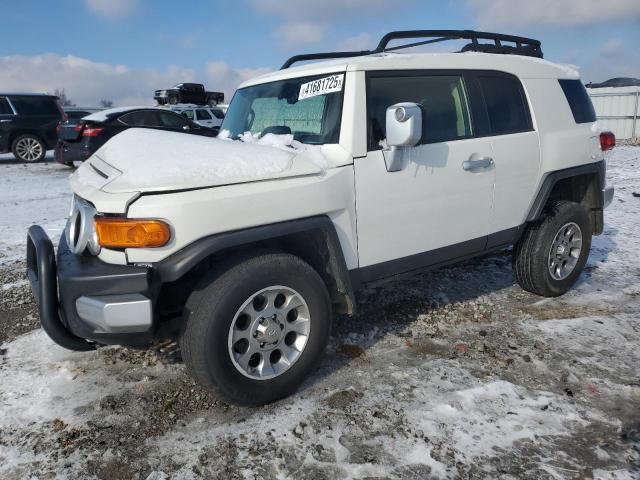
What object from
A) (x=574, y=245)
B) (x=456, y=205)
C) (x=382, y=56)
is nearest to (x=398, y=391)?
(x=456, y=205)

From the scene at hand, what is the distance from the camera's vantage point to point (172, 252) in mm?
2316

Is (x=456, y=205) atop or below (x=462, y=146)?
below

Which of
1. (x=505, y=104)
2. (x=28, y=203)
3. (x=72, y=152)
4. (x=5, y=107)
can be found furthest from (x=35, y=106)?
(x=505, y=104)

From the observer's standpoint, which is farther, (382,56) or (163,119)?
(163,119)

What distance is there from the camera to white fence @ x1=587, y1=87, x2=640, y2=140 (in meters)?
20.6

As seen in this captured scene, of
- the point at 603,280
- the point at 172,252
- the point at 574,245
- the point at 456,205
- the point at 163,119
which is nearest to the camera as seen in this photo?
the point at 172,252

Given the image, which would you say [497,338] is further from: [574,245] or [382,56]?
[382,56]

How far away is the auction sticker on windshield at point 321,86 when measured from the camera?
2.93 meters

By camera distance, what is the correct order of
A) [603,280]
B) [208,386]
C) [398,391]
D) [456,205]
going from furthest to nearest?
1. [603,280]
2. [456,205]
3. [398,391]
4. [208,386]

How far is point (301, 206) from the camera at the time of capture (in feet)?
8.51

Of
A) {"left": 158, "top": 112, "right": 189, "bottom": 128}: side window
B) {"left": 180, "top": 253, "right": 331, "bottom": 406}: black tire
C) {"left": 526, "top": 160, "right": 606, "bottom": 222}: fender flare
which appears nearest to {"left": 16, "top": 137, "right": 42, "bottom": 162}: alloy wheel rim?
{"left": 158, "top": 112, "right": 189, "bottom": 128}: side window

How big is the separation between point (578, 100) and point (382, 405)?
324 cm

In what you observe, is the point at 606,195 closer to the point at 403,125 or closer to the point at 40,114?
the point at 403,125

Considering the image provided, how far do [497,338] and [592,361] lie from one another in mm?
607
